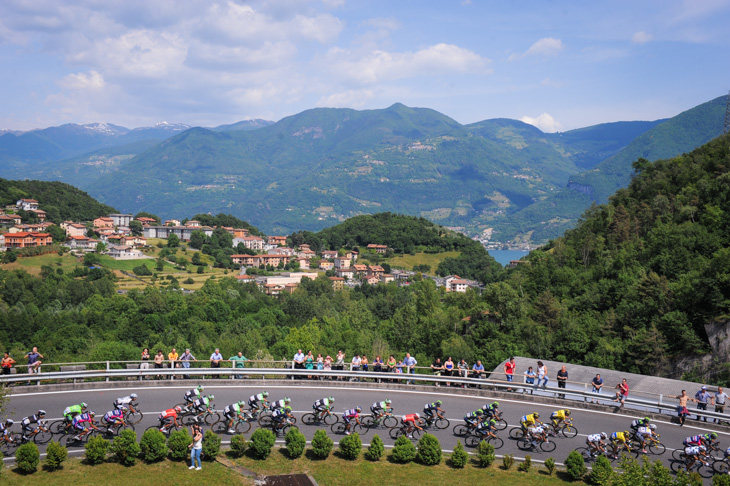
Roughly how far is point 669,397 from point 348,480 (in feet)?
43.4

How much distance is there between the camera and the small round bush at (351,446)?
1747 centimetres

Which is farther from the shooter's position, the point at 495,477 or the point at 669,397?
the point at 669,397

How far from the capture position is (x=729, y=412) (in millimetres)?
20891

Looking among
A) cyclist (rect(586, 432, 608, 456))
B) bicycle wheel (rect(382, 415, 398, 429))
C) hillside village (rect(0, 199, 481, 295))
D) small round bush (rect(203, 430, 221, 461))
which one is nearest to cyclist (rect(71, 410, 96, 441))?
small round bush (rect(203, 430, 221, 461))

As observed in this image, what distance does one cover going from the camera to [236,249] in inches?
6845

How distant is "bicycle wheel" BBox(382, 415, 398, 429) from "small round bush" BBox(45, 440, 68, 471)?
10.2m

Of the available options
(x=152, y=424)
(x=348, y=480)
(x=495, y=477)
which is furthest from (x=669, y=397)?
(x=152, y=424)

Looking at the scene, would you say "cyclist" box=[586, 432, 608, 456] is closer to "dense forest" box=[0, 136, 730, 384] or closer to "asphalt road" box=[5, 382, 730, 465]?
"asphalt road" box=[5, 382, 730, 465]

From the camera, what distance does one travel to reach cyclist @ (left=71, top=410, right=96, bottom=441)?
17067mm

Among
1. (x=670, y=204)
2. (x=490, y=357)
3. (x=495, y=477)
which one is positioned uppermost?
(x=670, y=204)

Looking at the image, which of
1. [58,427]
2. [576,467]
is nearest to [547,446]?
[576,467]

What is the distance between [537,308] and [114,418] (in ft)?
129

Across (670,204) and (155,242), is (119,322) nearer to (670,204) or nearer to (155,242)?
(670,204)

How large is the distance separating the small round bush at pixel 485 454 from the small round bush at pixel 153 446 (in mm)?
9684
